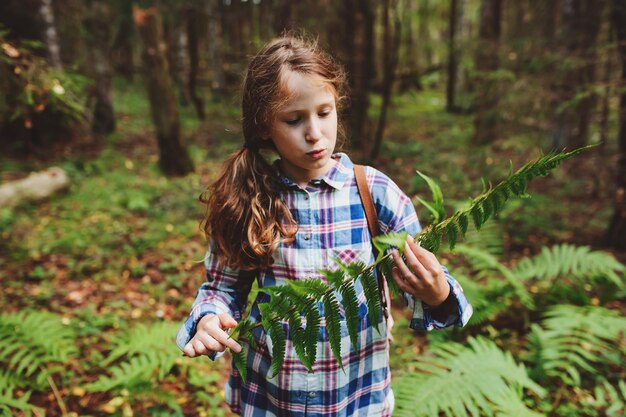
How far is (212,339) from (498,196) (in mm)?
952

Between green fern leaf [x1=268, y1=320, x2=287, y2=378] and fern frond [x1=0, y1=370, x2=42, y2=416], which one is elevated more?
green fern leaf [x1=268, y1=320, x2=287, y2=378]

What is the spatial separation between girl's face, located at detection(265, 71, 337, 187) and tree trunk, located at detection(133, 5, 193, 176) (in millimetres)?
6835

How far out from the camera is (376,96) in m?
15.8

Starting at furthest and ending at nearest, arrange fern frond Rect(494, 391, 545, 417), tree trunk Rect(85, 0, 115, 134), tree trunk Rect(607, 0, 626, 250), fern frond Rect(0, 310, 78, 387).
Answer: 1. tree trunk Rect(85, 0, 115, 134)
2. tree trunk Rect(607, 0, 626, 250)
3. fern frond Rect(0, 310, 78, 387)
4. fern frond Rect(494, 391, 545, 417)

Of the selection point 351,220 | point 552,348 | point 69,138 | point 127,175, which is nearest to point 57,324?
point 351,220

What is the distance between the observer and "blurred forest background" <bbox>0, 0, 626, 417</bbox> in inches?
112

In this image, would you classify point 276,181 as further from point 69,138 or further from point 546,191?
point 69,138

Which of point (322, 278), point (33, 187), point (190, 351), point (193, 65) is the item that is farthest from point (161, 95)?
point (193, 65)

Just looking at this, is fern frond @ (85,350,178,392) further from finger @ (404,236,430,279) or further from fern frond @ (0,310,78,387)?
finger @ (404,236,430,279)

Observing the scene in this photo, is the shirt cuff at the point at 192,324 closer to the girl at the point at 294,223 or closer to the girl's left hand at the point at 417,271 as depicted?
the girl at the point at 294,223

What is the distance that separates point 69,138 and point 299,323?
1046cm

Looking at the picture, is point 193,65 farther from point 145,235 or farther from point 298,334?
point 298,334

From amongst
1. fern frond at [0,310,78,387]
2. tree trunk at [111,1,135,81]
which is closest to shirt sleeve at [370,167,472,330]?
fern frond at [0,310,78,387]

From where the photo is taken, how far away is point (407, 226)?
4.95ft
